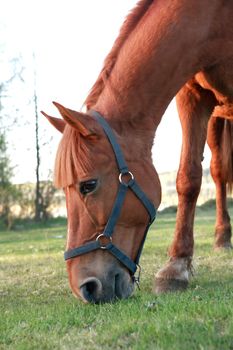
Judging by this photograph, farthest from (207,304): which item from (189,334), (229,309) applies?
(189,334)

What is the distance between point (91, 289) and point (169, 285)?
1.01 meters

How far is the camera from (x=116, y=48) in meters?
4.22

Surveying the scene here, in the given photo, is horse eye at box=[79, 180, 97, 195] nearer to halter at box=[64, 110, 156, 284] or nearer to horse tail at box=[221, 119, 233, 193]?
halter at box=[64, 110, 156, 284]

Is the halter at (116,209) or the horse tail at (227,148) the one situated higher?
the horse tail at (227,148)

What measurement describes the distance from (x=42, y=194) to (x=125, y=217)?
22727 mm

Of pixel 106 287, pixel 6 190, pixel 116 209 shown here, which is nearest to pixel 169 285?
pixel 106 287

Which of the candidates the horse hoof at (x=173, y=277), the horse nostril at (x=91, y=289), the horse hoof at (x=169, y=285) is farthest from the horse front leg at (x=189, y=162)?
the horse nostril at (x=91, y=289)

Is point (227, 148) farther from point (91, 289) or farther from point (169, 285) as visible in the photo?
point (91, 289)

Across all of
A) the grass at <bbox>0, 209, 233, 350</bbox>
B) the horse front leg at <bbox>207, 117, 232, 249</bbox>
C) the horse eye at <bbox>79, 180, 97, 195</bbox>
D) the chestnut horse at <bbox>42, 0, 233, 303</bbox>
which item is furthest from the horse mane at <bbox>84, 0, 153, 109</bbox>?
the horse front leg at <bbox>207, 117, 232, 249</bbox>

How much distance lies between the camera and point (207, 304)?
3430 mm

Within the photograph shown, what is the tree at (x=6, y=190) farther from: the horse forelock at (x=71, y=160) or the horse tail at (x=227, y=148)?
the horse forelock at (x=71, y=160)

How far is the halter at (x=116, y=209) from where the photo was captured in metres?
3.74

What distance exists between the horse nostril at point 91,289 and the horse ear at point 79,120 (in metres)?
0.92

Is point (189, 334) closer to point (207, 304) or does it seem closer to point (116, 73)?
point (207, 304)
